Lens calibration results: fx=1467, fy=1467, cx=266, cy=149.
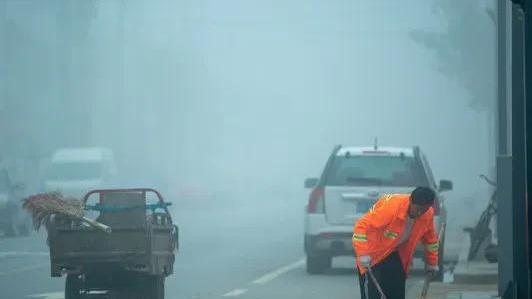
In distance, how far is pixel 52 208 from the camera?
14.2 meters

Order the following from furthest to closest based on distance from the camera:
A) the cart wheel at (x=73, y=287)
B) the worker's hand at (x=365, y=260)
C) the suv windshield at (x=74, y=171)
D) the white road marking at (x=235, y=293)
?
the suv windshield at (x=74, y=171) < the white road marking at (x=235, y=293) < the cart wheel at (x=73, y=287) < the worker's hand at (x=365, y=260)

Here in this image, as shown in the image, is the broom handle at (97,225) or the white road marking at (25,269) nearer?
the broom handle at (97,225)

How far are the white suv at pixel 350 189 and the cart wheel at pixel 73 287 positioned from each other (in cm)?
608

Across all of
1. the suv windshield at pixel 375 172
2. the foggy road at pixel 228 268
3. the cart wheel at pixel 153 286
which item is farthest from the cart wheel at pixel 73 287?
the suv windshield at pixel 375 172

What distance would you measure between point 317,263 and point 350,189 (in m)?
1.27

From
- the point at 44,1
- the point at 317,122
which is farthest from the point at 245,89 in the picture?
the point at 44,1

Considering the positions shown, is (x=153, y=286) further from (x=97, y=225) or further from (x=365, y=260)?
(x=365, y=260)

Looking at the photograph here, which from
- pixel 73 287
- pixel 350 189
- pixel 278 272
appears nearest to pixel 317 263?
pixel 278 272

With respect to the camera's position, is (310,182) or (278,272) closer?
(278,272)

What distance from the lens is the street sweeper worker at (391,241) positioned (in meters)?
10.6

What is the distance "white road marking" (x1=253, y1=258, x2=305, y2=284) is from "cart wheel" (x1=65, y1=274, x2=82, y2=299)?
518 centimetres

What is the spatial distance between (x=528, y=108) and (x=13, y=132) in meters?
45.1

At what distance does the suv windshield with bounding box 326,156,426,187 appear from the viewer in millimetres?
20484

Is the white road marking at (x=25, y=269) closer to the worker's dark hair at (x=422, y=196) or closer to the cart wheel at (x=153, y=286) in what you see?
the cart wheel at (x=153, y=286)
